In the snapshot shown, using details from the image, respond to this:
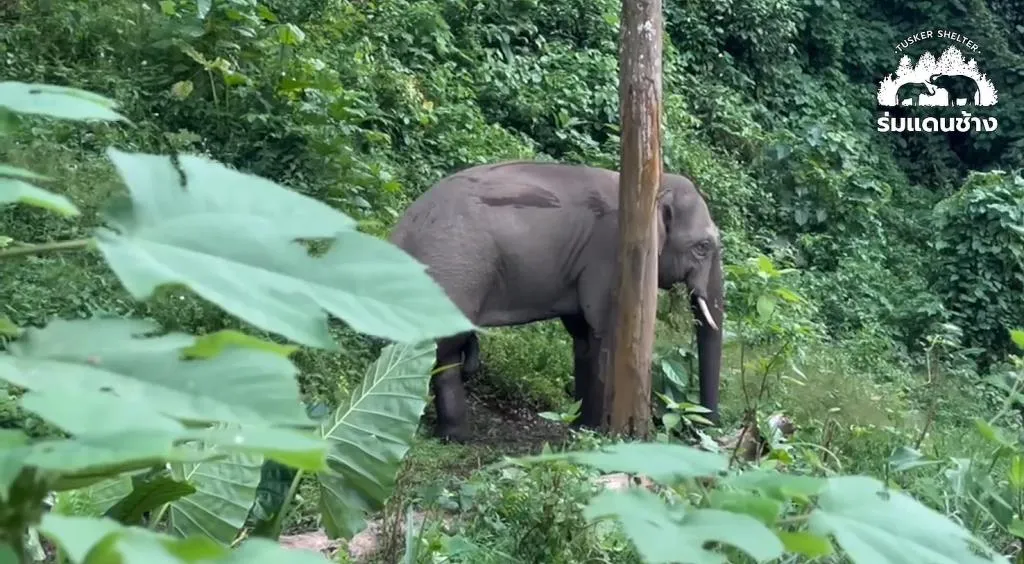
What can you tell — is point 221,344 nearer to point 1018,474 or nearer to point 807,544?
point 807,544

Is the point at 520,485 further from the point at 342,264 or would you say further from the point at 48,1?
the point at 48,1

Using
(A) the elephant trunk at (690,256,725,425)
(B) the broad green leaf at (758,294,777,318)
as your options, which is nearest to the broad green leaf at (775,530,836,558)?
(A) the elephant trunk at (690,256,725,425)

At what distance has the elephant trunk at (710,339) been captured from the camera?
214 inches

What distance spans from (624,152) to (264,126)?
2.84m

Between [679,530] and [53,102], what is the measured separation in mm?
464

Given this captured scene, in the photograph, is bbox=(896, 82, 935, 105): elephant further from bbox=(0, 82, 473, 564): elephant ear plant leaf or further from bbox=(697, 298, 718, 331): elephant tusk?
bbox=(0, 82, 473, 564): elephant ear plant leaf

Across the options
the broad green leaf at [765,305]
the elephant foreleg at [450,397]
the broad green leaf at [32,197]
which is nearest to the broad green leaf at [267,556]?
the broad green leaf at [32,197]

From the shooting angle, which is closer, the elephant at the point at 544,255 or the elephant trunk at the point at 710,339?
the elephant at the point at 544,255

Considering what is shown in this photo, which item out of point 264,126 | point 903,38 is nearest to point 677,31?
point 903,38

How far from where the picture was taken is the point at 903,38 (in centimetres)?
1359

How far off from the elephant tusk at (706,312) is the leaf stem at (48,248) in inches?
193

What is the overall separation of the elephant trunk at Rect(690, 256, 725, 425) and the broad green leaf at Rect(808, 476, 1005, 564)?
14.7 feet

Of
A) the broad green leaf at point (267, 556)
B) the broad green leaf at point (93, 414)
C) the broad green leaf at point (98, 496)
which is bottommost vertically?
the broad green leaf at point (98, 496)

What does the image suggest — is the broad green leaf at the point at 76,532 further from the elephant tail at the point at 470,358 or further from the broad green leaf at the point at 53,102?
the elephant tail at the point at 470,358
